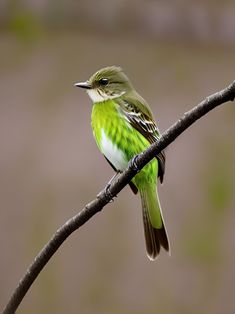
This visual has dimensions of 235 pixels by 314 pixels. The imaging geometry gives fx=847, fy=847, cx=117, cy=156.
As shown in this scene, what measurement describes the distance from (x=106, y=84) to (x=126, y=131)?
0.10m

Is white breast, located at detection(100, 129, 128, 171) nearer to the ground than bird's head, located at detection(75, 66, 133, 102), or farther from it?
nearer to the ground

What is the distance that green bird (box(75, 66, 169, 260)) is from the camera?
4.38ft

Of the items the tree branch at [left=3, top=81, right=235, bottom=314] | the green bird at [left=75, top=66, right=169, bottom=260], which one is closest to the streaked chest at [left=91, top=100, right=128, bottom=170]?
the green bird at [left=75, top=66, right=169, bottom=260]

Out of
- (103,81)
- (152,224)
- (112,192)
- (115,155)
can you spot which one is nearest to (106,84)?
(103,81)

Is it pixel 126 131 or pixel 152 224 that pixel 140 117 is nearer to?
pixel 126 131

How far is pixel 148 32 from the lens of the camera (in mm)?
2074

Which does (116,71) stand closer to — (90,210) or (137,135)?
(137,135)

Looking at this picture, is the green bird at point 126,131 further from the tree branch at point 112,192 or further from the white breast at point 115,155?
the tree branch at point 112,192

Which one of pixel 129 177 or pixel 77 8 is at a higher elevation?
pixel 77 8

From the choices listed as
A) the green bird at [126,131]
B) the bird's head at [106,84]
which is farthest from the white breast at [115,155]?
the bird's head at [106,84]

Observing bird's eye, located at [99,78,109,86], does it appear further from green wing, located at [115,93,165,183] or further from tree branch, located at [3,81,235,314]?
tree branch, located at [3,81,235,314]

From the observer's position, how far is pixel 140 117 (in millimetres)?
1377

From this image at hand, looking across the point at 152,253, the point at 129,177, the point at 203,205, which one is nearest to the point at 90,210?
the point at 129,177

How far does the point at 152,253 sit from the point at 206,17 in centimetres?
98
